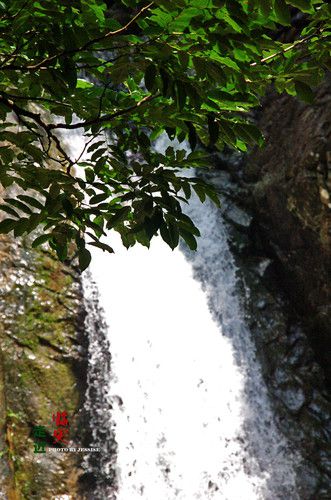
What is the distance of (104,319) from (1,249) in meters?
1.68

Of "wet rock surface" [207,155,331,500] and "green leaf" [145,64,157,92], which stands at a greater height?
"wet rock surface" [207,155,331,500]

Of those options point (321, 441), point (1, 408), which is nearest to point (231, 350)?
point (321, 441)

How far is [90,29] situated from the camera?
1.54 metres

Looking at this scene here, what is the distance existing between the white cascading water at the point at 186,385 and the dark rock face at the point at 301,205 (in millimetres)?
924

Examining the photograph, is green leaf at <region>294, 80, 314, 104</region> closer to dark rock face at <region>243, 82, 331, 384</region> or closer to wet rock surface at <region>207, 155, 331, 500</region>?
dark rock face at <region>243, 82, 331, 384</region>

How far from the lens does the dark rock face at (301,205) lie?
274 inches

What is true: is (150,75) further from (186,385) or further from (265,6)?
(186,385)

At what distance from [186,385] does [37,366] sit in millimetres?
2081

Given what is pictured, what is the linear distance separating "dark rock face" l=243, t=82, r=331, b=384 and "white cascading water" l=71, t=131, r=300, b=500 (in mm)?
924

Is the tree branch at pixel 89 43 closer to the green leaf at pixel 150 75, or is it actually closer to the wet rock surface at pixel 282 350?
the green leaf at pixel 150 75

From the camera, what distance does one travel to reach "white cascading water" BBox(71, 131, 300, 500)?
5.77 meters

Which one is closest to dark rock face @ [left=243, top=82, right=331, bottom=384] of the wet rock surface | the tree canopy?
the wet rock surface

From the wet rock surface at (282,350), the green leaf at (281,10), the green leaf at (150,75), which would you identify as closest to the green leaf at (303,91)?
the green leaf at (281,10)

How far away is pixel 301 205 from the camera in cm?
725
